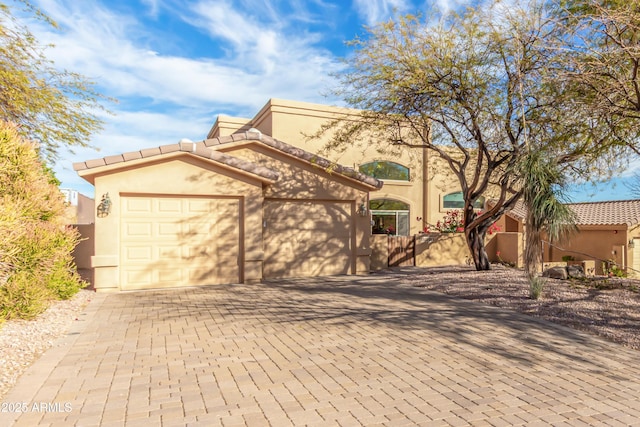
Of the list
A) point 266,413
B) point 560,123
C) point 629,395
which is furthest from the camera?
point 560,123

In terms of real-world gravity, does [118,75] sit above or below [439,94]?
above

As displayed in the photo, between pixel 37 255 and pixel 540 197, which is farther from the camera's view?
pixel 540 197

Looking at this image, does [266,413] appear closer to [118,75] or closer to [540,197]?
[540,197]

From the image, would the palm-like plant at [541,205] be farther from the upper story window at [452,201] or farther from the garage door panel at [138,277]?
the upper story window at [452,201]

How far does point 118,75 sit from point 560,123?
1276 centimetres

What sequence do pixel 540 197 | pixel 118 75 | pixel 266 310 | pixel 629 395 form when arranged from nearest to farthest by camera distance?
pixel 629 395
pixel 266 310
pixel 540 197
pixel 118 75

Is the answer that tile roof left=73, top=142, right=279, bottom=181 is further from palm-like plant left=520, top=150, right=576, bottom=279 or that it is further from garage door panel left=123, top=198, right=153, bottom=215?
palm-like plant left=520, top=150, right=576, bottom=279

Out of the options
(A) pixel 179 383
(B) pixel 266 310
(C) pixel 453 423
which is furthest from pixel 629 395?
(B) pixel 266 310

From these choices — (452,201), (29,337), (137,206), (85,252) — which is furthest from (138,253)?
(452,201)

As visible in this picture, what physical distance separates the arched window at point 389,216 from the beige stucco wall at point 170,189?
10353mm

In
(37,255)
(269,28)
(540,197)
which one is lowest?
(37,255)

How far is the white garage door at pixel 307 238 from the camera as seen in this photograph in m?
12.2

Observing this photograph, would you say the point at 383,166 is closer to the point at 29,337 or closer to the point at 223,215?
the point at 223,215

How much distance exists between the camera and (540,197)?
8359mm
